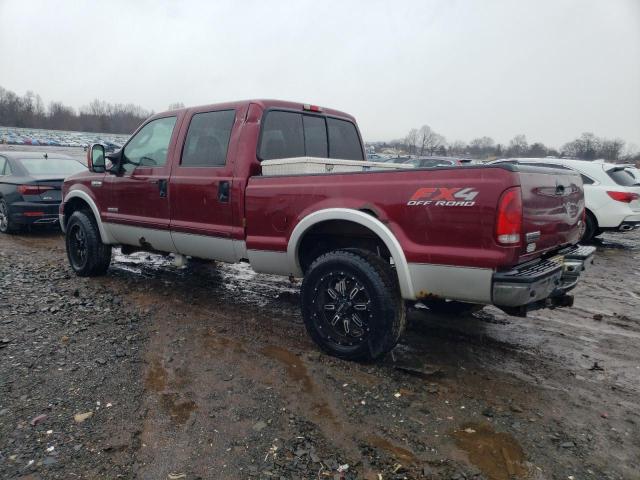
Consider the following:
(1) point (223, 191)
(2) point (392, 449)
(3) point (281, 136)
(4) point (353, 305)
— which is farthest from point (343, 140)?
(2) point (392, 449)

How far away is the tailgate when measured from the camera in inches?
119

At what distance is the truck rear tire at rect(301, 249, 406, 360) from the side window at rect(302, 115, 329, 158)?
1.63 meters

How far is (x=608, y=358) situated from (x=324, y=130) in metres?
3.45

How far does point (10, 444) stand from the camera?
2.61 m

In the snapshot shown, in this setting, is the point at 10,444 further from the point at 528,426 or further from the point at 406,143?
the point at 406,143


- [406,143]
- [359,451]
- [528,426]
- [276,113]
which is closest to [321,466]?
[359,451]

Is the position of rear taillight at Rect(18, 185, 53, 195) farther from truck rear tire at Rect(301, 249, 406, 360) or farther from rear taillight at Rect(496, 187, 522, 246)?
rear taillight at Rect(496, 187, 522, 246)

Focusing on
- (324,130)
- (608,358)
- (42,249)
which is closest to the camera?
(608,358)

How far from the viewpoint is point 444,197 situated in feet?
10.0

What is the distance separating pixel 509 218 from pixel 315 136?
261 cm

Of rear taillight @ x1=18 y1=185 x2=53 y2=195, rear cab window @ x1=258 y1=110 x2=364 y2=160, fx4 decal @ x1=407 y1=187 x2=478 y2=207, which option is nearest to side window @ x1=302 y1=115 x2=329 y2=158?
rear cab window @ x1=258 y1=110 x2=364 y2=160

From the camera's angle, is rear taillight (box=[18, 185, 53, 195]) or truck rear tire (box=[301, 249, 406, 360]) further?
rear taillight (box=[18, 185, 53, 195])

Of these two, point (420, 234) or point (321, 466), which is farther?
point (420, 234)

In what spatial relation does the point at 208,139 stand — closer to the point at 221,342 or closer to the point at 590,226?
the point at 221,342
